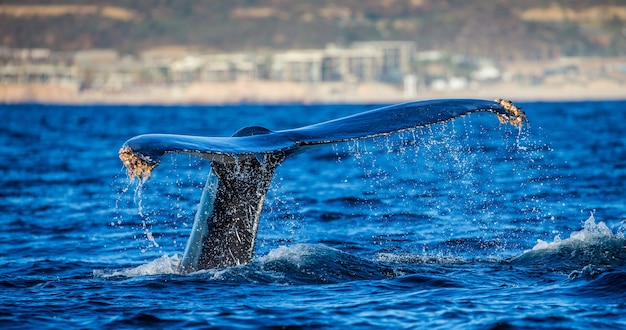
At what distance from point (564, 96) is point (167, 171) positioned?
117m

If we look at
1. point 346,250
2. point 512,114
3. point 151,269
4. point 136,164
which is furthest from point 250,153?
point 346,250

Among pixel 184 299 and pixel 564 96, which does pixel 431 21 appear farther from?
pixel 184 299

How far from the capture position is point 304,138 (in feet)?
24.3

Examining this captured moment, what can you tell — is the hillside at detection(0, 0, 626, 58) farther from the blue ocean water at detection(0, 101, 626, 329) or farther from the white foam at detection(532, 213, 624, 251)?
the white foam at detection(532, 213, 624, 251)

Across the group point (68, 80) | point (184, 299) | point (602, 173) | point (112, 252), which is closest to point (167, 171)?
point (602, 173)

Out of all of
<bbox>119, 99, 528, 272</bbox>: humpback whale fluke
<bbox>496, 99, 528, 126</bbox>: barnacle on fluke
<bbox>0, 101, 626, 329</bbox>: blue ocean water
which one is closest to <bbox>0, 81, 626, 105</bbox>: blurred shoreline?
<bbox>0, 101, 626, 329</bbox>: blue ocean water

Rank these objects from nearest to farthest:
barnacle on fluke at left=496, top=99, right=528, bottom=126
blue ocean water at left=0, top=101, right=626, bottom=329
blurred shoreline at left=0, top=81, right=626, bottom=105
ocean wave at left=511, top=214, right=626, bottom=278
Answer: barnacle on fluke at left=496, top=99, right=528, bottom=126 < blue ocean water at left=0, top=101, right=626, bottom=329 < ocean wave at left=511, top=214, right=626, bottom=278 < blurred shoreline at left=0, top=81, right=626, bottom=105

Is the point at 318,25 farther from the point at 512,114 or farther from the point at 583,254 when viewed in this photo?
the point at 512,114

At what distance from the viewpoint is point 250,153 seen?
7320mm

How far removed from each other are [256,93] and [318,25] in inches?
1311

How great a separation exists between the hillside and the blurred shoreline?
17.8 meters

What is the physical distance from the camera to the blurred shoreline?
13575 cm

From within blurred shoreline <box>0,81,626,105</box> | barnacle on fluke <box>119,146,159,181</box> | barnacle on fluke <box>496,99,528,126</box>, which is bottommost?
barnacle on fluke <box>119,146,159,181</box>

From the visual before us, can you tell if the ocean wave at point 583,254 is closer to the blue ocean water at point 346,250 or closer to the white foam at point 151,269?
the blue ocean water at point 346,250
